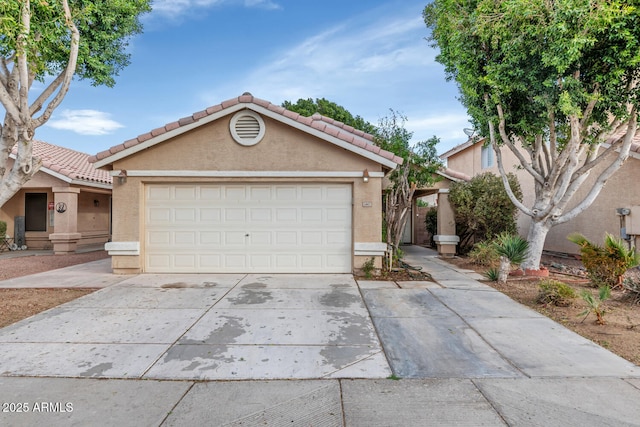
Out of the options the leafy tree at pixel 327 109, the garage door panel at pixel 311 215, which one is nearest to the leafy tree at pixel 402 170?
the garage door panel at pixel 311 215

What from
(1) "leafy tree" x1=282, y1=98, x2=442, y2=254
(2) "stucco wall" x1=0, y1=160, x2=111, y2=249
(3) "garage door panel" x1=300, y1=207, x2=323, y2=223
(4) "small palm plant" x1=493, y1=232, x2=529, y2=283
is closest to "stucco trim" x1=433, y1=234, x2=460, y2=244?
(1) "leafy tree" x1=282, y1=98, x2=442, y2=254

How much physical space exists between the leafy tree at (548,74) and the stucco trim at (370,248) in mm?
3959

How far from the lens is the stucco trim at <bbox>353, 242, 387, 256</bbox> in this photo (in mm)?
8602

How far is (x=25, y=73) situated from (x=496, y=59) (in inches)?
413

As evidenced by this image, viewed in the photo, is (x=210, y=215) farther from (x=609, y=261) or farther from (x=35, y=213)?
(x=35, y=213)

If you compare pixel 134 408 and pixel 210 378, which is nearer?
pixel 134 408

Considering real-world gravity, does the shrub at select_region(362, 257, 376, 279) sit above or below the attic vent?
below

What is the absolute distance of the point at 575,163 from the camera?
7.94 metres

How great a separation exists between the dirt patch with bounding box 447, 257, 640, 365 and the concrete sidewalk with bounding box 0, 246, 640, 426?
0.28 meters

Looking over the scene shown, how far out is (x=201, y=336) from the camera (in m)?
4.75

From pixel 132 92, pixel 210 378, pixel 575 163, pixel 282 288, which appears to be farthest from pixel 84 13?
pixel 575 163

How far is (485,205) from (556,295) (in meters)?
5.61

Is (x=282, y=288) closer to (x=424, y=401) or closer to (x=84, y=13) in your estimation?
(x=424, y=401)

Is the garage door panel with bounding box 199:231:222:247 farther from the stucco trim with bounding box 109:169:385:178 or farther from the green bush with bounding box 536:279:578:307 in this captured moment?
the green bush with bounding box 536:279:578:307
